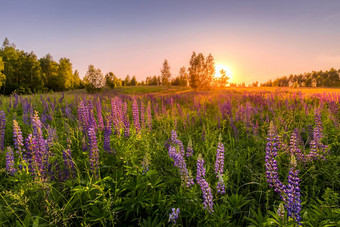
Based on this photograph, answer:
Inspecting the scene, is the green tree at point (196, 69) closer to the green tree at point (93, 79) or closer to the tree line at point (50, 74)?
the tree line at point (50, 74)

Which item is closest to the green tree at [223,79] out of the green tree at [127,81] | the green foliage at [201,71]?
the green foliage at [201,71]

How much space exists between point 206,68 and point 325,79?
83084mm

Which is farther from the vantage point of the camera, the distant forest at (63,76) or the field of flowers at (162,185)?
the distant forest at (63,76)

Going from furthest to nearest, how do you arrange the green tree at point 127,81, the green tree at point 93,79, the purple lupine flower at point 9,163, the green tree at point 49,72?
1. the green tree at point 127,81
2. the green tree at point 49,72
3. the green tree at point 93,79
4. the purple lupine flower at point 9,163

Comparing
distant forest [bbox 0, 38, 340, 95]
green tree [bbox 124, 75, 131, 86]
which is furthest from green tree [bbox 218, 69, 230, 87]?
green tree [bbox 124, 75, 131, 86]

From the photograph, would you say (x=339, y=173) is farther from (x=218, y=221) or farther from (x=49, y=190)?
(x=49, y=190)

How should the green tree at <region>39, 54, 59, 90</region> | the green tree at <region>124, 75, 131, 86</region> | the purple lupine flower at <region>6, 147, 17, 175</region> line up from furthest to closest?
the green tree at <region>124, 75, 131, 86</region>, the green tree at <region>39, 54, 59, 90</region>, the purple lupine flower at <region>6, 147, 17, 175</region>

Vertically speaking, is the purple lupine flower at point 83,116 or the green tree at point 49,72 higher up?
the green tree at point 49,72

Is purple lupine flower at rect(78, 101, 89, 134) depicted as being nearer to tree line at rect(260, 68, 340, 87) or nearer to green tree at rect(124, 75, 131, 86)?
tree line at rect(260, 68, 340, 87)

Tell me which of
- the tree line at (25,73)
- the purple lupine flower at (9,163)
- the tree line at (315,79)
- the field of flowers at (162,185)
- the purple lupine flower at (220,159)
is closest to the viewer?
the field of flowers at (162,185)

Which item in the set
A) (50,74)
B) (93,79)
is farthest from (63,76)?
(93,79)

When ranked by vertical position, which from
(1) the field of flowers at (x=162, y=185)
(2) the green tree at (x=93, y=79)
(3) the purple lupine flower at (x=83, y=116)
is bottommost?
(1) the field of flowers at (x=162, y=185)

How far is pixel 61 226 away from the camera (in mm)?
2174

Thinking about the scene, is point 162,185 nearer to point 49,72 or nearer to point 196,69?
point 196,69
